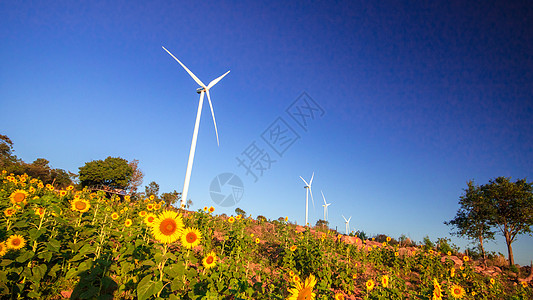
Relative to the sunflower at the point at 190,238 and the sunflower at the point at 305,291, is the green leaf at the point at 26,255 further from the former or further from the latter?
the sunflower at the point at 305,291

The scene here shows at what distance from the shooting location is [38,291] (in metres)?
4.23

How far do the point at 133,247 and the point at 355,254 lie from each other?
412 inches

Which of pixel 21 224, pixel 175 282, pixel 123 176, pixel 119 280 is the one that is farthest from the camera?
pixel 123 176

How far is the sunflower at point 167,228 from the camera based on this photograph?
12.6 feet

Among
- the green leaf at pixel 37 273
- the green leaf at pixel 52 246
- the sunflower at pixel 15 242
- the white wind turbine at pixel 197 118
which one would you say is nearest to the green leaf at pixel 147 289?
the green leaf at pixel 52 246

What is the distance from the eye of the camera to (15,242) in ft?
13.8

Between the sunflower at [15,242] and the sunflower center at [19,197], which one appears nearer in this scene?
the sunflower at [15,242]

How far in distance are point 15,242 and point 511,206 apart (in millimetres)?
39194

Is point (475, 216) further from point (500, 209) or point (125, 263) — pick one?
point (125, 263)

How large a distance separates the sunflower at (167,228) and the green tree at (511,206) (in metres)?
35.4

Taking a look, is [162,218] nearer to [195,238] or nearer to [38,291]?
[195,238]

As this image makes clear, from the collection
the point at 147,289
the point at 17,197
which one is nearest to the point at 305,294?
the point at 147,289

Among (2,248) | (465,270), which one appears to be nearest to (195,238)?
(2,248)

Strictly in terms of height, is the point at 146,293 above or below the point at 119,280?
above
